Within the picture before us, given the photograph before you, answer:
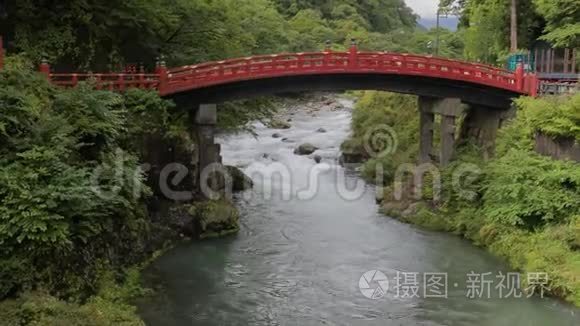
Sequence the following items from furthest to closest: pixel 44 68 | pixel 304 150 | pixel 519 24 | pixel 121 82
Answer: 1. pixel 304 150
2. pixel 519 24
3. pixel 121 82
4. pixel 44 68

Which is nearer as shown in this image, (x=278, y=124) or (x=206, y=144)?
(x=206, y=144)

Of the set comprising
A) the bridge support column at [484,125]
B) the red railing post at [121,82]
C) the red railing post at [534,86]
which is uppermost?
the red railing post at [534,86]

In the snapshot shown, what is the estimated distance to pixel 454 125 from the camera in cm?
3191

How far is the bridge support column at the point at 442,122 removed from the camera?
3139 cm

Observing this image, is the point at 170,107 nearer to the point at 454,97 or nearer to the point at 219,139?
the point at 454,97

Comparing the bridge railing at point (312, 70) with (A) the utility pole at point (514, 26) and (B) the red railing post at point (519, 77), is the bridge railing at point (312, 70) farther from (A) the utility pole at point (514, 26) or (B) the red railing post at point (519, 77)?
(A) the utility pole at point (514, 26)

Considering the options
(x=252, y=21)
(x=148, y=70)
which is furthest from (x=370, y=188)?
(x=148, y=70)

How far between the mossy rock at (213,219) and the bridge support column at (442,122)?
10895 mm

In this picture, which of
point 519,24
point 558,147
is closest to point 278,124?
point 519,24

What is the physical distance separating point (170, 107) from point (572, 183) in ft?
53.6

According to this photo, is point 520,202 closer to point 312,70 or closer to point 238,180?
point 312,70

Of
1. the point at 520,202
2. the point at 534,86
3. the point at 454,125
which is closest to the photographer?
the point at 520,202

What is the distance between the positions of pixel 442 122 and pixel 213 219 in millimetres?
12570

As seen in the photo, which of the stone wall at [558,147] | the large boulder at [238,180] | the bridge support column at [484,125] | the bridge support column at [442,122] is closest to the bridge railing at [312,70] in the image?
the bridge support column at [442,122]
